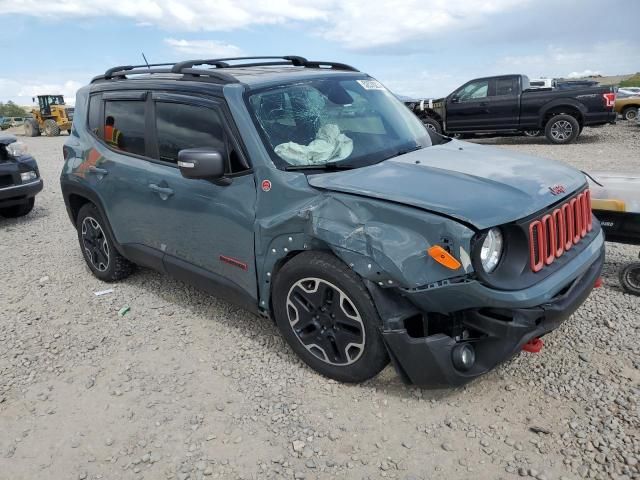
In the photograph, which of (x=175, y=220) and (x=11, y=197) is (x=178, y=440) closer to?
(x=175, y=220)

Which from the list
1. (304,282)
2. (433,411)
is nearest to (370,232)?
(304,282)

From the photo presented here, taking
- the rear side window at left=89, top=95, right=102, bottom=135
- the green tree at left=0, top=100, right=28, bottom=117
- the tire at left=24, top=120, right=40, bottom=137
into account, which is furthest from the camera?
the green tree at left=0, top=100, right=28, bottom=117

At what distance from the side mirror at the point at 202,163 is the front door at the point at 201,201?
7.4 inches

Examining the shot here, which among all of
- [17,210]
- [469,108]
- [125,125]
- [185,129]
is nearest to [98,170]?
[125,125]

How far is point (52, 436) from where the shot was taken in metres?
2.96

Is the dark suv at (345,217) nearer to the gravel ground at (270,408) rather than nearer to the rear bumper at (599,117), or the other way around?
the gravel ground at (270,408)

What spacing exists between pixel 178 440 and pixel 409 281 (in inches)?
59.6

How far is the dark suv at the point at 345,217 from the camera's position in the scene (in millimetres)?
2629

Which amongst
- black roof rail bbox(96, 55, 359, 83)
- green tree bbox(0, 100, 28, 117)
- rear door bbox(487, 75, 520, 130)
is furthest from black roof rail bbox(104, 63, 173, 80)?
green tree bbox(0, 100, 28, 117)

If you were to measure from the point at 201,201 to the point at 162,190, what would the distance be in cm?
47

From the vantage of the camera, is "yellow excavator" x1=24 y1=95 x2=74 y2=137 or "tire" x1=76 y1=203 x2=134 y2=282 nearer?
"tire" x1=76 y1=203 x2=134 y2=282

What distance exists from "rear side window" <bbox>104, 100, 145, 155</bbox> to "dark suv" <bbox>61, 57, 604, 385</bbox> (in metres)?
0.02

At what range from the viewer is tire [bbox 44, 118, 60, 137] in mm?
26562

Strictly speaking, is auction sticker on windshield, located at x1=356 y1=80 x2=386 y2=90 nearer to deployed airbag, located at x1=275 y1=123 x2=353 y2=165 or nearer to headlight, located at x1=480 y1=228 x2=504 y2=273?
deployed airbag, located at x1=275 y1=123 x2=353 y2=165
